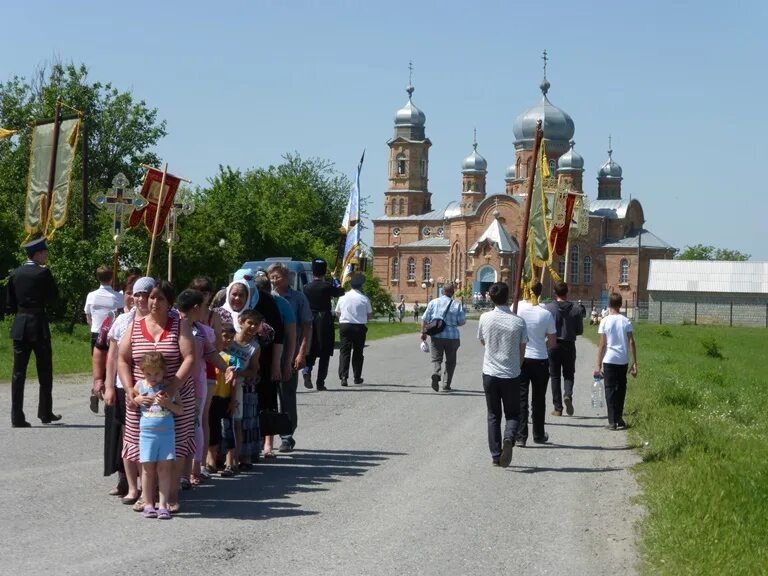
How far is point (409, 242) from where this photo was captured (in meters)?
135

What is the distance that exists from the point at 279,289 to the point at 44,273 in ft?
10.0

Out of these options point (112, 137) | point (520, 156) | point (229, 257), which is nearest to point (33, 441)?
point (229, 257)

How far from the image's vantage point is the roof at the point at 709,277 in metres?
97.4

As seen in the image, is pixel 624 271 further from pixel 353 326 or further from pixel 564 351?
pixel 564 351

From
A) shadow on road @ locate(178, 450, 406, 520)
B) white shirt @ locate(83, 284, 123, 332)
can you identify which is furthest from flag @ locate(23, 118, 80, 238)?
shadow on road @ locate(178, 450, 406, 520)

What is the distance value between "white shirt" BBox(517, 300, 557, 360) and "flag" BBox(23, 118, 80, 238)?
33.5 feet

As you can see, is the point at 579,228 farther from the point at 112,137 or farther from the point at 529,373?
the point at 112,137

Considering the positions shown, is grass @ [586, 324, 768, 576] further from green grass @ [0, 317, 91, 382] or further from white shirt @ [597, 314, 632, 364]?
green grass @ [0, 317, 91, 382]

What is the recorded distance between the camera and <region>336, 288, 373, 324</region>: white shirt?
70.8 feet

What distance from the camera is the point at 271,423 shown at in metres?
11.8

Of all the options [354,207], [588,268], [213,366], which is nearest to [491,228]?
[588,268]

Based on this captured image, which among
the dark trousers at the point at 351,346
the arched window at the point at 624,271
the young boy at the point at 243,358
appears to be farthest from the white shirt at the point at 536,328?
the arched window at the point at 624,271

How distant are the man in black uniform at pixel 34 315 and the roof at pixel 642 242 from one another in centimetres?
11122

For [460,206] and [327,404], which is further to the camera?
[460,206]
